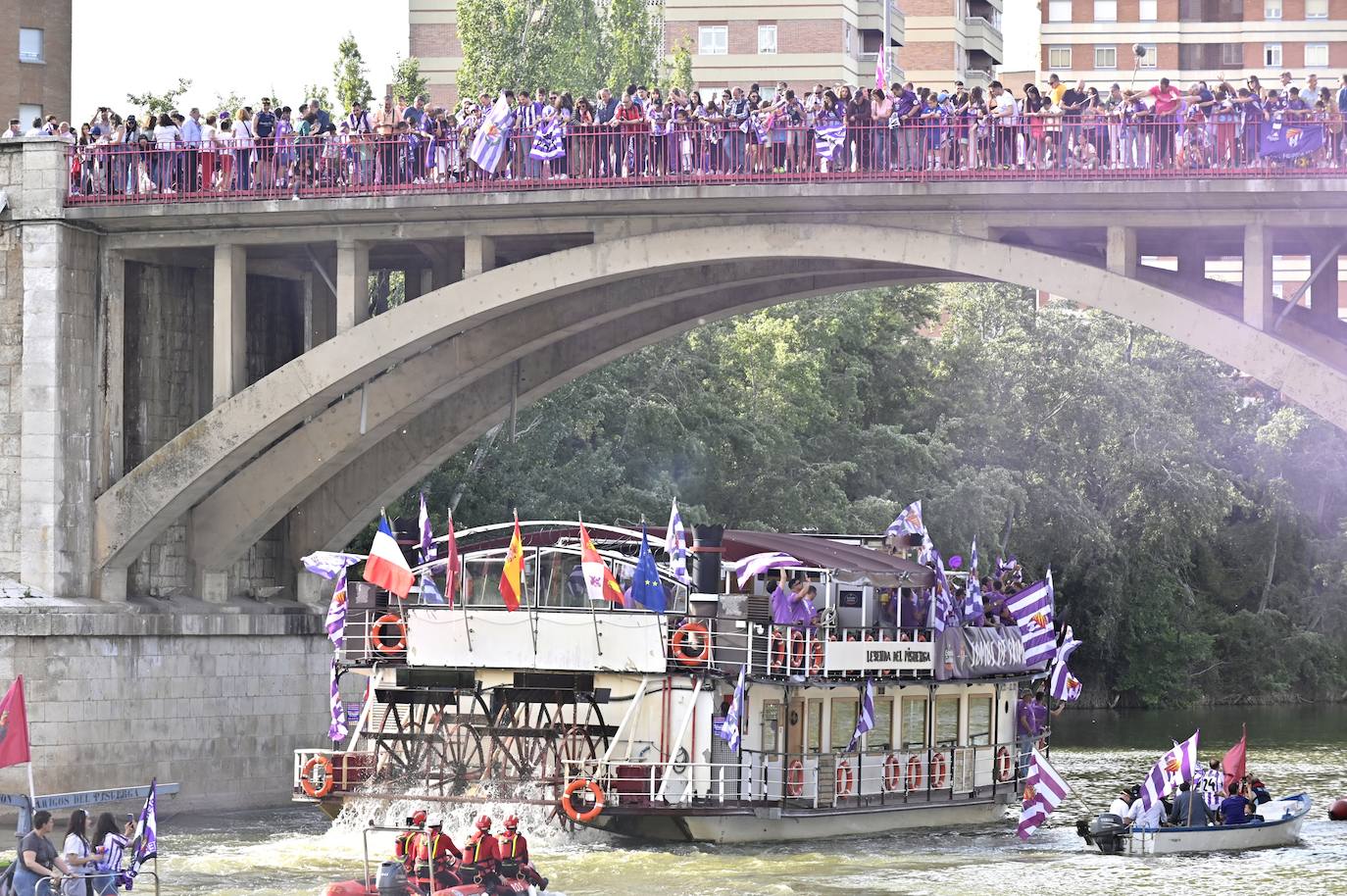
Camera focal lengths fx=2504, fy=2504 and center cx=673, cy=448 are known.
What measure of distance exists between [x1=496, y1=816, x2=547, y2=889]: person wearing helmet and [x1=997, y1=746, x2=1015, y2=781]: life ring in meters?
14.0

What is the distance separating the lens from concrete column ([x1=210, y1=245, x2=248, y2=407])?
3747cm

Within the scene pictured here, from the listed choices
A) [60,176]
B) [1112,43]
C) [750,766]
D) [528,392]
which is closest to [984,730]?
[750,766]

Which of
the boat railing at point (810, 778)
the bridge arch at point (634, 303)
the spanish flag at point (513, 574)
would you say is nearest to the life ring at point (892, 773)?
the boat railing at point (810, 778)

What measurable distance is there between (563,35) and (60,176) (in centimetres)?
2196

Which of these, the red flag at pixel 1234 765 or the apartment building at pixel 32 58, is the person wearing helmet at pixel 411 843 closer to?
the red flag at pixel 1234 765

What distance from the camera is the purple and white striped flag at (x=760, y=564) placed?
113 feet

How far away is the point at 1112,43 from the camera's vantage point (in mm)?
105375

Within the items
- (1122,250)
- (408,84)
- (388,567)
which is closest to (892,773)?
(388,567)

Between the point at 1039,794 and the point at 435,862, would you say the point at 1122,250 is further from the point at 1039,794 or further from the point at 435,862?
the point at 435,862

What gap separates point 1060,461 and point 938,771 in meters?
31.8

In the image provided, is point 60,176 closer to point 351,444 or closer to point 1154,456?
point 351,444

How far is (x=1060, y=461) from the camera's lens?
226ft

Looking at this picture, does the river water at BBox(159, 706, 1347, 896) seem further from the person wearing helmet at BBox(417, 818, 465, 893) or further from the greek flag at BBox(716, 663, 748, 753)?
the person wearing helmet at BBox(417, 818, 465, 893)

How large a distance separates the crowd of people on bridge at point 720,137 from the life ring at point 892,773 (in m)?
8.78
